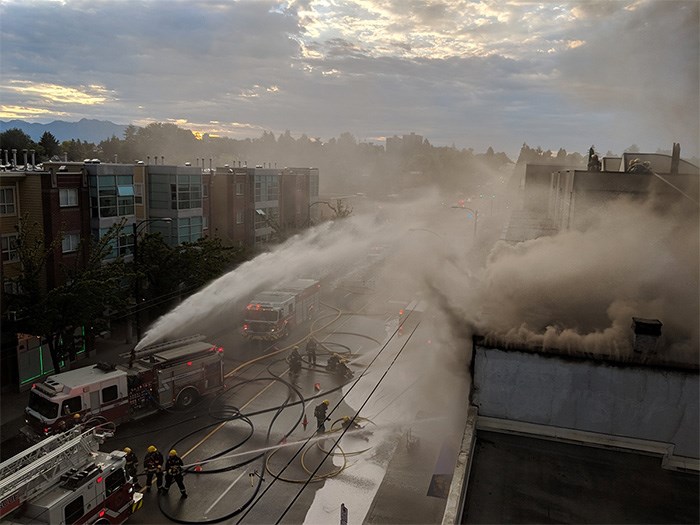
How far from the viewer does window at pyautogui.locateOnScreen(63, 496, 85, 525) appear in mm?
9961

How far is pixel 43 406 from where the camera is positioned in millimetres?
14195

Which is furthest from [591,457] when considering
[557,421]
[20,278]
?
[20,278]

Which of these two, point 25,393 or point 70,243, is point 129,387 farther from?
point 70,243

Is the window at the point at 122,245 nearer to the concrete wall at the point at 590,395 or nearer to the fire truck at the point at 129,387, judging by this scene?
the fire truck at the point at 129,387

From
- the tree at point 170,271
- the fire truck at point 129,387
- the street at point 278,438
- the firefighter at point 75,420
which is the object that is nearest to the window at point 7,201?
the tree at point 170,271

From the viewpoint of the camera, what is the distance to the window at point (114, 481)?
36.6 ft

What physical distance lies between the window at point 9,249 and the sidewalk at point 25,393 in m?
4.93

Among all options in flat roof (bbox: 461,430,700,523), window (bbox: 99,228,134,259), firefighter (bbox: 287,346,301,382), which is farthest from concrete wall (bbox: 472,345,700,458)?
window (bbox: 99,228,134,259)

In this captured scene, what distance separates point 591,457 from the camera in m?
9.13

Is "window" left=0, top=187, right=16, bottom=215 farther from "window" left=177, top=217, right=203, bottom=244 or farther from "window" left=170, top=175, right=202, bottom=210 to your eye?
"window" left=177, top=217, right=203, bottom=244

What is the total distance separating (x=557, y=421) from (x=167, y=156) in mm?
94967

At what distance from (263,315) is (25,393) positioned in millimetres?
9741

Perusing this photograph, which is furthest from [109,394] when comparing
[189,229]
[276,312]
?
[189,229]

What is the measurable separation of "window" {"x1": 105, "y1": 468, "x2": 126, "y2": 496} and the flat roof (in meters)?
7.65
